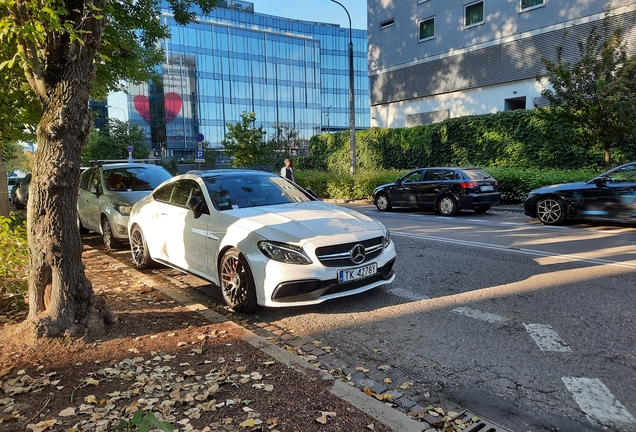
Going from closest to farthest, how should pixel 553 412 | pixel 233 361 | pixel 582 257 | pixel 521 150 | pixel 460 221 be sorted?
pixel 553 412 → pixel 233 361 → pixel 582 257 → pixel 460 221 → pixel 521 150

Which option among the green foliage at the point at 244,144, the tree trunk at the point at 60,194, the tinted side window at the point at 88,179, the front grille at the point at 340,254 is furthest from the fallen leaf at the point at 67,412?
the green foliage at the point at 244,144

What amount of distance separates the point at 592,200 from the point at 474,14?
21.0 metres

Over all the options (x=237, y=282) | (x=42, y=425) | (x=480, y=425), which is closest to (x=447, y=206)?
(x=237, y=282)

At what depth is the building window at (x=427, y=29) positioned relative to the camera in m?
30.4

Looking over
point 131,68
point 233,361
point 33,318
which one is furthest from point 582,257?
point 131,68

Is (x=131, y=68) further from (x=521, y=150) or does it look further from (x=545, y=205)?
(x=521, y=150)

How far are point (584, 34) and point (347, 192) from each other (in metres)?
14.1

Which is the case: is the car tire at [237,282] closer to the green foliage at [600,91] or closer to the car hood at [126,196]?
the car hood at [126,196]

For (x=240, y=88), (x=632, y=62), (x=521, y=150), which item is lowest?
(x=521, y=150)

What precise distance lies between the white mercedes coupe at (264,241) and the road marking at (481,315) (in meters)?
0.92

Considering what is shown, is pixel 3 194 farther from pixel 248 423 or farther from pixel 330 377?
pixel 248 423

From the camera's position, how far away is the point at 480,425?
117 inches

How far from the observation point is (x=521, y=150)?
21.5m

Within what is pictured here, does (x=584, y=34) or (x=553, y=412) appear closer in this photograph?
(x=553, y=412)
